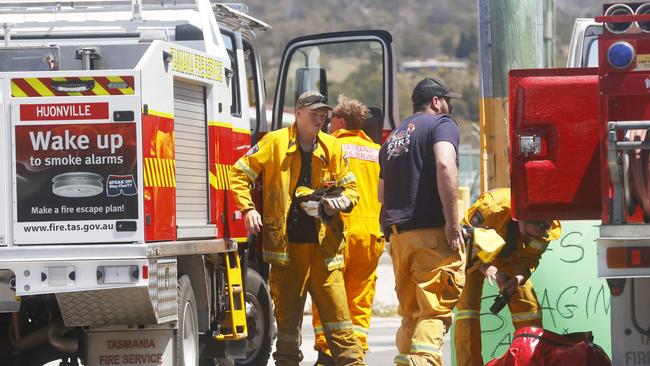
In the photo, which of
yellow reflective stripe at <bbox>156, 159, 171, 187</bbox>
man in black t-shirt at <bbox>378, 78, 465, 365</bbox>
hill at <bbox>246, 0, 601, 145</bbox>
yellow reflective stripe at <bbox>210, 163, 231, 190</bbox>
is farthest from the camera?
hill at <bbox>246, 0, 601, 145</bbox>

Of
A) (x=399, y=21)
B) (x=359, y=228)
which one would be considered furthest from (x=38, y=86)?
(x=399, y=21)

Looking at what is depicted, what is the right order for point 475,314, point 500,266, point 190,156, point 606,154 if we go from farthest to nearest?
point 475,314, point 500,266, point 190,156, point 606,154

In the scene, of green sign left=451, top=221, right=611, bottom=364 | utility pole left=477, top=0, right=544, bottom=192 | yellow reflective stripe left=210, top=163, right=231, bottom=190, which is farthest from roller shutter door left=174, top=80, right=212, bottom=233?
utility pole left=477, top=0, right=544, bottom=192

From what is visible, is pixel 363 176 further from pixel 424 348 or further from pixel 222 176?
pixel 424 348

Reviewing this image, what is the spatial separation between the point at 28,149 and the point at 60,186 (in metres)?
0.27

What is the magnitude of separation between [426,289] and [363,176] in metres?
2.46

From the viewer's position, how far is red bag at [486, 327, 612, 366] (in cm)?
732

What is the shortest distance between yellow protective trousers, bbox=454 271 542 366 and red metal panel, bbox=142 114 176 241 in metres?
2.06

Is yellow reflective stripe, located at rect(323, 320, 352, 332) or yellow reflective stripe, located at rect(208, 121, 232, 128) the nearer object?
yellow reflective stripe, located at rect(208, 121, 232, 128)

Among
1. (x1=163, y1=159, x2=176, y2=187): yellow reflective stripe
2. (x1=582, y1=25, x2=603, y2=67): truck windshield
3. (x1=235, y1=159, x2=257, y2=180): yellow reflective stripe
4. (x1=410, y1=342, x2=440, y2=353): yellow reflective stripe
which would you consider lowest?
(x1=410, y1=342, x2=440, y2=353): yellow reflective stripe

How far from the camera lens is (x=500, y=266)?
8.87 metres

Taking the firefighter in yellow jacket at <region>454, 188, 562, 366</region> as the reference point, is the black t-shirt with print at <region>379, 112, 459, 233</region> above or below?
above

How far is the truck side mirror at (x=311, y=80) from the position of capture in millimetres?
11227

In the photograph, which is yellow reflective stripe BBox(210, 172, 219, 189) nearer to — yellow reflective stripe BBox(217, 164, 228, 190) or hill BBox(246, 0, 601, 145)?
yellow reflective stripe BBox(217, 164, 228, 190)
